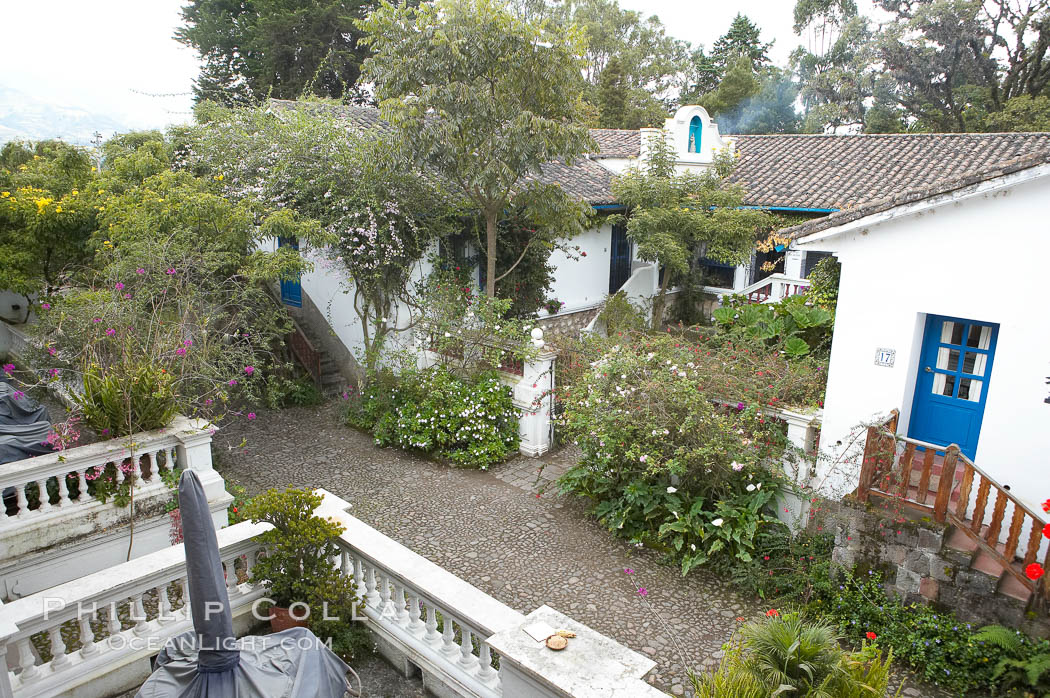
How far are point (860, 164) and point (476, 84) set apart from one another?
11.6m

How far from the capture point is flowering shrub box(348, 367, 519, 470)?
10258 mm

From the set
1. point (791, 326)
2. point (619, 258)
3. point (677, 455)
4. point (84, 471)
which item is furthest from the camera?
point (619, 258)

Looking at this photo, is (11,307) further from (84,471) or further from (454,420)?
(454,420)

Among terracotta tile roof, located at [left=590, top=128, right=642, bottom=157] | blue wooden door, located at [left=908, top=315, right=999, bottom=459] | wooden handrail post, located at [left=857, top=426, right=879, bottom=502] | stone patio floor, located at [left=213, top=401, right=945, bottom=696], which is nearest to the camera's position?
stone patio floor, located at [left=213, top=401, right=945, bottom=696]

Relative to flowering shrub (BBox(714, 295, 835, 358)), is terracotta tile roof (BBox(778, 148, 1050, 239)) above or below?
above

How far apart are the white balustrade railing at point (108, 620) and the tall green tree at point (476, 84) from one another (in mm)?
7387

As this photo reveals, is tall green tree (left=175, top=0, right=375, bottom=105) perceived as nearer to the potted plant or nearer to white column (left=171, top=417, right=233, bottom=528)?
white column (left=171, top=417, right=233, bottom=528)

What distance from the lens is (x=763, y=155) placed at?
62.8ft

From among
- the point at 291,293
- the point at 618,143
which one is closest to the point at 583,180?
the point at 618,143

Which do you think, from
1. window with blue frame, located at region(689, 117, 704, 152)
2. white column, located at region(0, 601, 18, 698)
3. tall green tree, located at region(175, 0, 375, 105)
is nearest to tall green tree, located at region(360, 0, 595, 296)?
window with blue frame, located at region(689, 117, 704, 152)

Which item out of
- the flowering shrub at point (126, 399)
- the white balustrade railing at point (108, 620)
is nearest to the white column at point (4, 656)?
the white balustrade railing at point (108, 620)

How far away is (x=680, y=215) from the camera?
1388cm

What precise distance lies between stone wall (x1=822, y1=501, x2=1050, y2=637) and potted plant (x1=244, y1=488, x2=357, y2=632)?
529cm

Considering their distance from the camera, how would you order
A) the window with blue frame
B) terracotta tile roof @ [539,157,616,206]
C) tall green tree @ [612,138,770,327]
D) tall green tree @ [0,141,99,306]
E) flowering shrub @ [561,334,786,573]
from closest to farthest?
flowering shrub @ [561,334,786,573]
tall green tree @ [0,141,99,306]
tall green tree @ [612,138,770,327]
terracotta tile roof @ [539,157,616,206]
the window with blue frame
